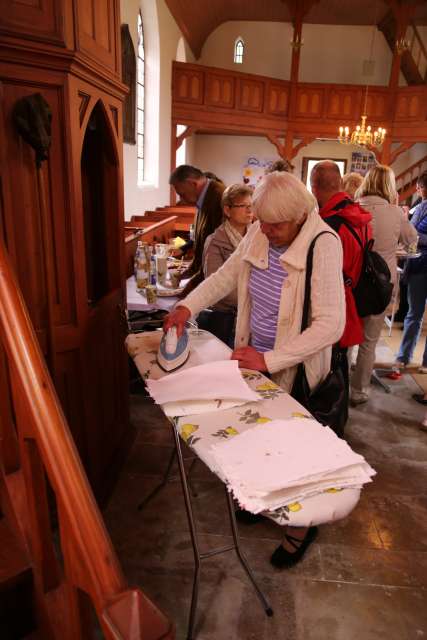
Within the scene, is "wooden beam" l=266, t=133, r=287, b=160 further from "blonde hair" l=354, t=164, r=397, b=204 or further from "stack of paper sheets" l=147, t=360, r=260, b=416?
"stack of paper sheets" l=147, t=360, r=260, b=416

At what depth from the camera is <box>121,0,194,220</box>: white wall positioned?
720 centimetres

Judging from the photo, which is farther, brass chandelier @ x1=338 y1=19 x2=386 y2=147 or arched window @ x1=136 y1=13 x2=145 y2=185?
brass chandelier @ x1=338 y1=19 x2=386 y2=147

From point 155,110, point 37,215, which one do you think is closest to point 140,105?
point 155,110

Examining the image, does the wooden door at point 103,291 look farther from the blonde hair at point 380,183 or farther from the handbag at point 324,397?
the blonde hair at point 380,183

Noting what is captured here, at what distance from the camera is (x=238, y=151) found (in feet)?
45.0

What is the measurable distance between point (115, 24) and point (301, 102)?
33.9ft

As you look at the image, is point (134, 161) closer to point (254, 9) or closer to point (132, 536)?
point (132, 536)

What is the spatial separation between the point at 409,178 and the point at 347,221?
40.5 ft

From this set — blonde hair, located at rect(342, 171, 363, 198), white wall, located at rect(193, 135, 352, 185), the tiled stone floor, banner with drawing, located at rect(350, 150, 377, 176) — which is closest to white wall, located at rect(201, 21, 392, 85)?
white wall, located at rect(193, 135, 352, 185)

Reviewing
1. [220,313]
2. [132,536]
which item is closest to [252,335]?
[220,313]

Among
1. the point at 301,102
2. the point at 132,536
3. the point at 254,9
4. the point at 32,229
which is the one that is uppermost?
the point at 254,9

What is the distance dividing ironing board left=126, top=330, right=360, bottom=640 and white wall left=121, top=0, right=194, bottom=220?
551 centimetres

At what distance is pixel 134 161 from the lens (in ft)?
23.8

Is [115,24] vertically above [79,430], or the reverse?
[115,24]
